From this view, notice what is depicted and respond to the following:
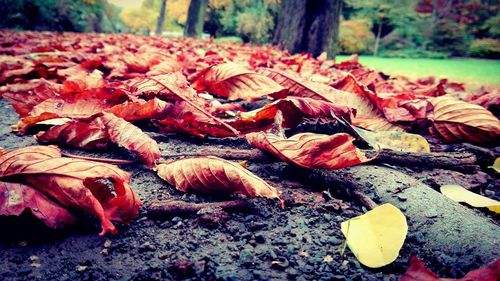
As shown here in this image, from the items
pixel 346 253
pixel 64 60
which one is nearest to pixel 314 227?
pixel 346 253

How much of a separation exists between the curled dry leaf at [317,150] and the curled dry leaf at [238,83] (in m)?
0.49

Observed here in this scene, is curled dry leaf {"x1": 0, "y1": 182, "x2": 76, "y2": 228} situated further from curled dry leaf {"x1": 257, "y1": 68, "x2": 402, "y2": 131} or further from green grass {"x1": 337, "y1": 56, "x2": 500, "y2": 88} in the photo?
green grass {"x1": 337, "y1": 56, "x2": 500, "y2": 88}

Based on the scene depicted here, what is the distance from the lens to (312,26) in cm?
494

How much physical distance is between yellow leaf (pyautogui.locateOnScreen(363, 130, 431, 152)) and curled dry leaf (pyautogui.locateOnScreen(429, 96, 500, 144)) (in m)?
0.24

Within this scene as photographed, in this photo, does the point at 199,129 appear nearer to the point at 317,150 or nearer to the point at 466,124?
the point at 317,150

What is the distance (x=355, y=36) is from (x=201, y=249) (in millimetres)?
16271

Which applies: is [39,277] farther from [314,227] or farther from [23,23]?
[23,23]

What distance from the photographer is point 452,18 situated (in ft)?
57.4

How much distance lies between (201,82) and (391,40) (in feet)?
55.8

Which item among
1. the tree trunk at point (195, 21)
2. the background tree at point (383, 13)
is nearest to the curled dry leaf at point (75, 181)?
the tree trunk at point (195, 21)

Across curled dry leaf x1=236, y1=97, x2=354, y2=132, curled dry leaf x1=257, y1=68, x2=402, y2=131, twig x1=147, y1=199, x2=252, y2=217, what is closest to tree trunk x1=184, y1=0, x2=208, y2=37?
curled dry leaf x1=257, y1=68, x2=402, y2=131

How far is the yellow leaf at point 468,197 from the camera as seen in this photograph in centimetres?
98

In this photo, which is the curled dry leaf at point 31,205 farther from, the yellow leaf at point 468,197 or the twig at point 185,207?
the yellow leaf at point 468,197

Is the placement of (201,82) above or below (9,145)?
above
